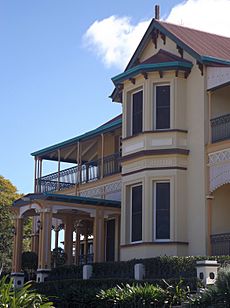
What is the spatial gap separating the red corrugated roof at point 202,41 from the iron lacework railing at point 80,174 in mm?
6313

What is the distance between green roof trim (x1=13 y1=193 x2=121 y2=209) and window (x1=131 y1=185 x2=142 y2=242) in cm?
247

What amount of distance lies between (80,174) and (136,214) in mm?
8056

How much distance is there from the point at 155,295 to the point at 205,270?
6.38 feet

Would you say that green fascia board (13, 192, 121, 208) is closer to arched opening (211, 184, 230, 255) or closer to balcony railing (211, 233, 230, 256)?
arched opening (211, 184, 230, 255)

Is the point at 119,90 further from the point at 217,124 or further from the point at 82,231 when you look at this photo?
the point at 82,231

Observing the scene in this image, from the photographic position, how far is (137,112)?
28625mm

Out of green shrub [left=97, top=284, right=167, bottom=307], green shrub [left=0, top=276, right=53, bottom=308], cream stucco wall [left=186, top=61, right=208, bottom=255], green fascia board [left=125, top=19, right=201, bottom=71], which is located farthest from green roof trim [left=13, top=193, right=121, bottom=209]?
green shrub [left=0, top=276, right=53, bottom=308]

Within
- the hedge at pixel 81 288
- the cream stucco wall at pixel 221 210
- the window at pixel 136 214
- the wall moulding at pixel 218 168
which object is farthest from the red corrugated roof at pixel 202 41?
the hedge at pixel 81 288

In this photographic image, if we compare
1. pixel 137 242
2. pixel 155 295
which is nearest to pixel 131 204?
pixel 137 242

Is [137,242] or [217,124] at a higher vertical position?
[217,124]

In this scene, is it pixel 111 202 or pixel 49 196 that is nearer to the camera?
pixel 49 196

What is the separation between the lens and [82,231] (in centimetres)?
3628

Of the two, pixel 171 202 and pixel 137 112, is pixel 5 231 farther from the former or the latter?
pixel 171 202

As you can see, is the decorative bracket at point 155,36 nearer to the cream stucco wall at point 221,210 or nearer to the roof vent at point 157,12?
the roof vent at point 157,12
